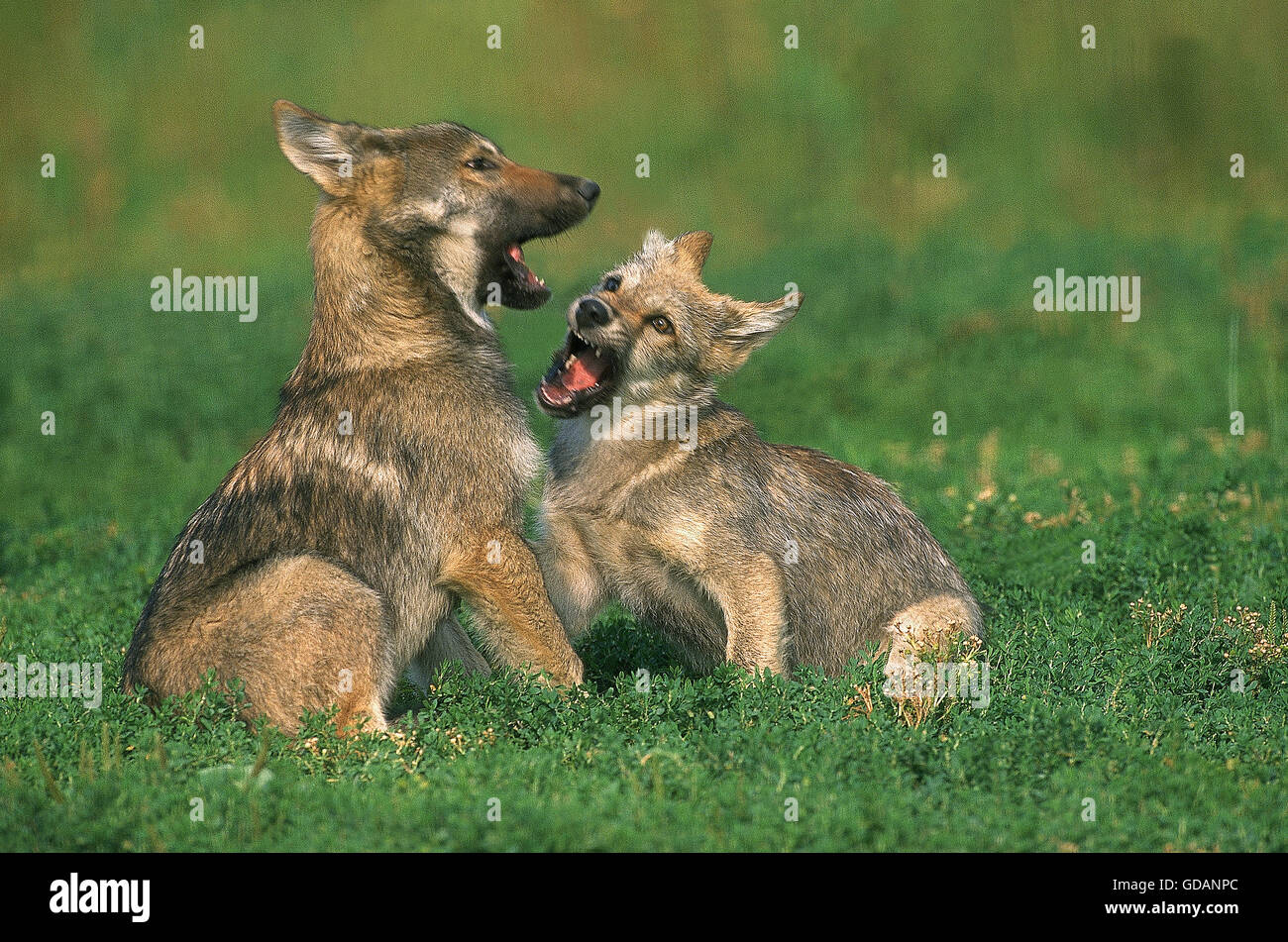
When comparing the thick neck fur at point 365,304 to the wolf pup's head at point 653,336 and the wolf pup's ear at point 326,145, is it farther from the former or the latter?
the wolf pup's head at point 653,336

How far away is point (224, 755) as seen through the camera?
19.5ft

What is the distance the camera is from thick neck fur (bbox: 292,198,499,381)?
6691 mm

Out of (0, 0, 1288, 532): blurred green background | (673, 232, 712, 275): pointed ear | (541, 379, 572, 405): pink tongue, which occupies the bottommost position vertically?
(541, 379, 572, 405): pink tongue

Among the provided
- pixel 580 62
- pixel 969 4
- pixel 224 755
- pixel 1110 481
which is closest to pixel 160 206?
pixel 580 62

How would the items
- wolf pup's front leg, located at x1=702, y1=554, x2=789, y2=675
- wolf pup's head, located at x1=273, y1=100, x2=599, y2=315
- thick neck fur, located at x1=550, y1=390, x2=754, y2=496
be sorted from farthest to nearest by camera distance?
1. thick neck fur, located at x1=550, y1=390, x2=754, y2=496
2. wolf pup's front leg, located at x1=702, y1=554, x2=789, y2=675
3. wolf pup's head, located at x1=273, y1=100, x2=599, y2=315

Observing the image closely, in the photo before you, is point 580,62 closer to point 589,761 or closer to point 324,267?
point 324,267

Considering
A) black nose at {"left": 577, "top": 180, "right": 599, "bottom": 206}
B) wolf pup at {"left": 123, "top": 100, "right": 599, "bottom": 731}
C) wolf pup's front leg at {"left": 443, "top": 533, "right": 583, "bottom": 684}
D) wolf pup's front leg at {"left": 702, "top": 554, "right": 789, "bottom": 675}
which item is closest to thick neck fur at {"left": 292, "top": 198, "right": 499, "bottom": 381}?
wolf pup at {"left": 123, "top": 100, "right": 599, "bottom": 731}

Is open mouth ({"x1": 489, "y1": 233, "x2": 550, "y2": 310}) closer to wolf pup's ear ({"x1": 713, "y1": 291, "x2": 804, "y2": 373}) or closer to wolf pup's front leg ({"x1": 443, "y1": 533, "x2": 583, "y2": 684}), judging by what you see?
wolf pup's ear ({"x1": 713, "y1": 291, "x2": 804, "y2": 373})

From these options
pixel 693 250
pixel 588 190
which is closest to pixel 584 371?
pixel 588 190

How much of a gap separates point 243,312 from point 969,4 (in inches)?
373

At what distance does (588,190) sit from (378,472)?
1675 millimetres

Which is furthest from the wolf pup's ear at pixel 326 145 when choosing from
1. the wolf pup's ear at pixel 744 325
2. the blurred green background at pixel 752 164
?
the blurred green background at pixel 752 164

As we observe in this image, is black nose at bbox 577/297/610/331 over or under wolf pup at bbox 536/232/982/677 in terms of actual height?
over

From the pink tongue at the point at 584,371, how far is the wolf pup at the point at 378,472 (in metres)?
0.39
